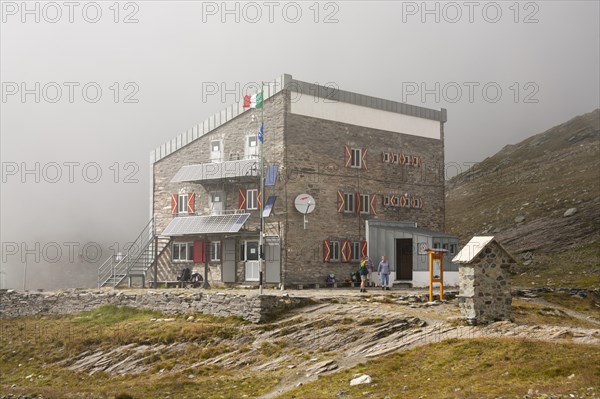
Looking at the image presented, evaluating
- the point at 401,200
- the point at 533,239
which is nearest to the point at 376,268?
the point at 401,200

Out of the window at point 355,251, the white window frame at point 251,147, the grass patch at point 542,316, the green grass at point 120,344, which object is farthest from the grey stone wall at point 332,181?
the grass patch at point 542,316

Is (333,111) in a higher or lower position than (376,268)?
higher

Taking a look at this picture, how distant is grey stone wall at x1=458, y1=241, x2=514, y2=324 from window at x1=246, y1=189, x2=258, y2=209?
18946mm

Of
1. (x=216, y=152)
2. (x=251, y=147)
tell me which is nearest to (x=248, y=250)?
(x=251, y=147)

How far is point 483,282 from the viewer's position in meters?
26.1

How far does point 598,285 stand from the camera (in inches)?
1951

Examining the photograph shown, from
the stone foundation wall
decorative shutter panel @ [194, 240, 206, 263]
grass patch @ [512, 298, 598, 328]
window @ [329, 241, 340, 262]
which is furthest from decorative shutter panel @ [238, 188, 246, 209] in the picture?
grass patch @ [512, 298, 598, 328]

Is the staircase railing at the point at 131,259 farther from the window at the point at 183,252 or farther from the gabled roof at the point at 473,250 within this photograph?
the gabled roof at the point at 473,250

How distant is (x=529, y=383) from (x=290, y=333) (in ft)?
37.9

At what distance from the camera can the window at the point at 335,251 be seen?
1707 inches

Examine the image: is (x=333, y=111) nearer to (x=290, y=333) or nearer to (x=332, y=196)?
(x=332, y=196)

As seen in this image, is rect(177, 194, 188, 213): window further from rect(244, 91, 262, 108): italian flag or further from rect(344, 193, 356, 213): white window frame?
rect(344, 193, 356, 213): white window frame

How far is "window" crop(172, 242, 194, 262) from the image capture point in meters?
45.9

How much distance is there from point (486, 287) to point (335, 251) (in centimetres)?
1799
